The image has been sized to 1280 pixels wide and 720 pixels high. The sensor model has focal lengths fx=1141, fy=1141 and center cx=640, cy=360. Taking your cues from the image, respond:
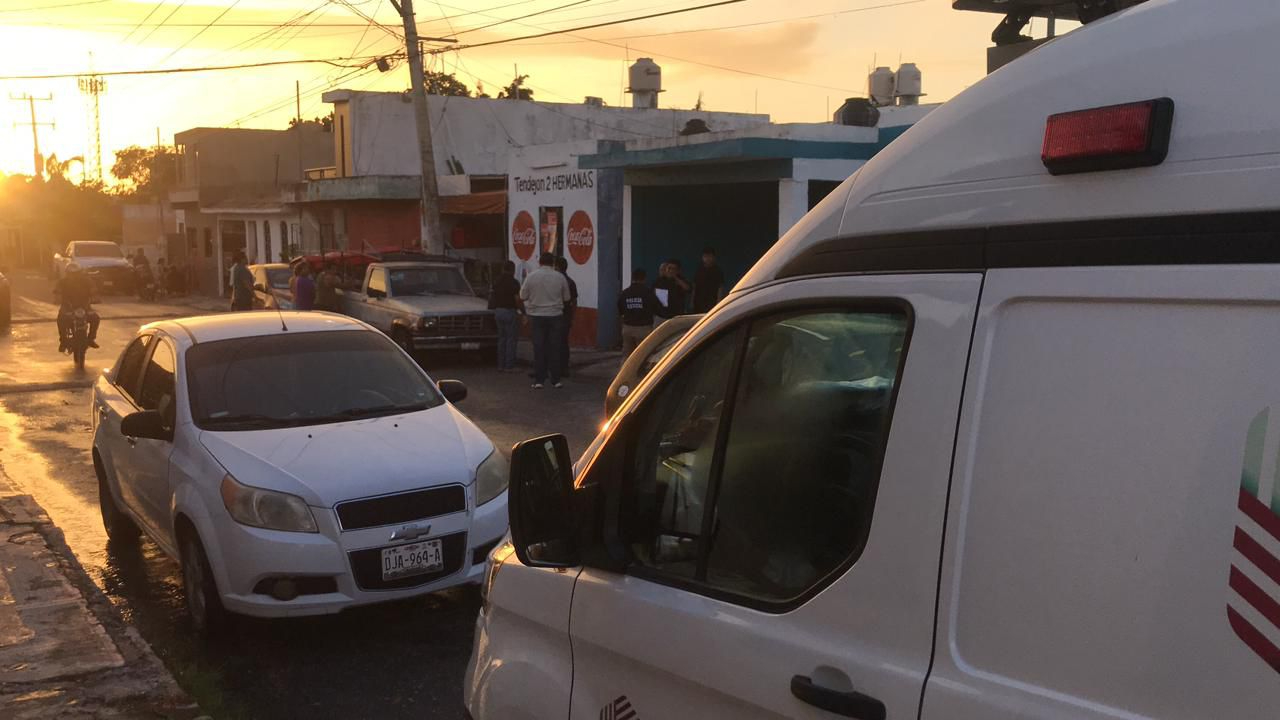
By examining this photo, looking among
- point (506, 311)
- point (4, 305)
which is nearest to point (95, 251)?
point (4, 305)

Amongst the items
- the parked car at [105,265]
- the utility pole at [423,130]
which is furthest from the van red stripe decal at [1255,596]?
the parked car at [105,265]

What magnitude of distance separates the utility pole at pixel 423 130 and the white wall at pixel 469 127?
9724 mm

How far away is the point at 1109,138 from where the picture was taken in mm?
1714

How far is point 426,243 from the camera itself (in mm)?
25609

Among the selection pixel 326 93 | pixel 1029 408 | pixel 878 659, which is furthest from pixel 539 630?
pixel 326 93

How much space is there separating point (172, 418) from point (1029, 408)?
5715 millimetres

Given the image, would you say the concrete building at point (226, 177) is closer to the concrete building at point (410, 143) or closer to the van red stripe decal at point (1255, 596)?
the concrete building at point (410, 143)

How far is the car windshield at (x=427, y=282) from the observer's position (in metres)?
19.6

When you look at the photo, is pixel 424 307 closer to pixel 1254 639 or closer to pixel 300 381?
pixel 300 381

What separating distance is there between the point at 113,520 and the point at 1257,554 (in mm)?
7818

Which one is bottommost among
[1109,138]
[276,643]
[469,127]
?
[276,643]

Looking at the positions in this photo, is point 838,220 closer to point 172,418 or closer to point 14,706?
point 14,706

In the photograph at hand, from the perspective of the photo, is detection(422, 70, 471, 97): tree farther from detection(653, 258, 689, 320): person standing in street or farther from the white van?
the white van

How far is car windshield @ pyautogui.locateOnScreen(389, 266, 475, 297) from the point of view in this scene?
19609 millimetres
